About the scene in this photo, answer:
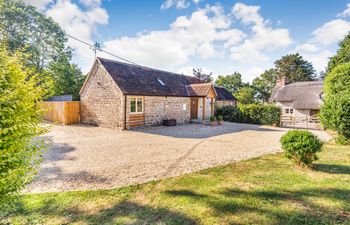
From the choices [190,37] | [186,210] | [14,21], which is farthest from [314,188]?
[14,21]

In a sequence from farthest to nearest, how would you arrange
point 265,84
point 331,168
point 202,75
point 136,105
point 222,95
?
point 265,84 < point 202,75 < point 222,95 < point 136,105 < point 331,168

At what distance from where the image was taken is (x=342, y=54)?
23703mm

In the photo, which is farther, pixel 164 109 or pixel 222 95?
pixel 222 95

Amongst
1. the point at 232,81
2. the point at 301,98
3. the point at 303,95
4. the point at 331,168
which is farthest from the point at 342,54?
the point at 331,168

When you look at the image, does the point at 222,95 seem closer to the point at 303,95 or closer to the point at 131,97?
the point at 303,95

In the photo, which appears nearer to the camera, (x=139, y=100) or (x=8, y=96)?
(x=8, y=96)

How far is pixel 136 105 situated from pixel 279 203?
12.3m

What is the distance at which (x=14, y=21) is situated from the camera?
27547 millimetres

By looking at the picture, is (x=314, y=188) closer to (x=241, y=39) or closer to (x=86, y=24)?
(x=241, y=39)

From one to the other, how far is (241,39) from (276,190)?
14.5 meters

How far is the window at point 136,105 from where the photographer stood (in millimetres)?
14376

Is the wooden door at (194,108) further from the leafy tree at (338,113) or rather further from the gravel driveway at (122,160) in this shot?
the leafy tree at (338,113)

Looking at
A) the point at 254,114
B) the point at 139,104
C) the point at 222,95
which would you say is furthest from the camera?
the point at 222,95

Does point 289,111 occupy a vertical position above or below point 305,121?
above
